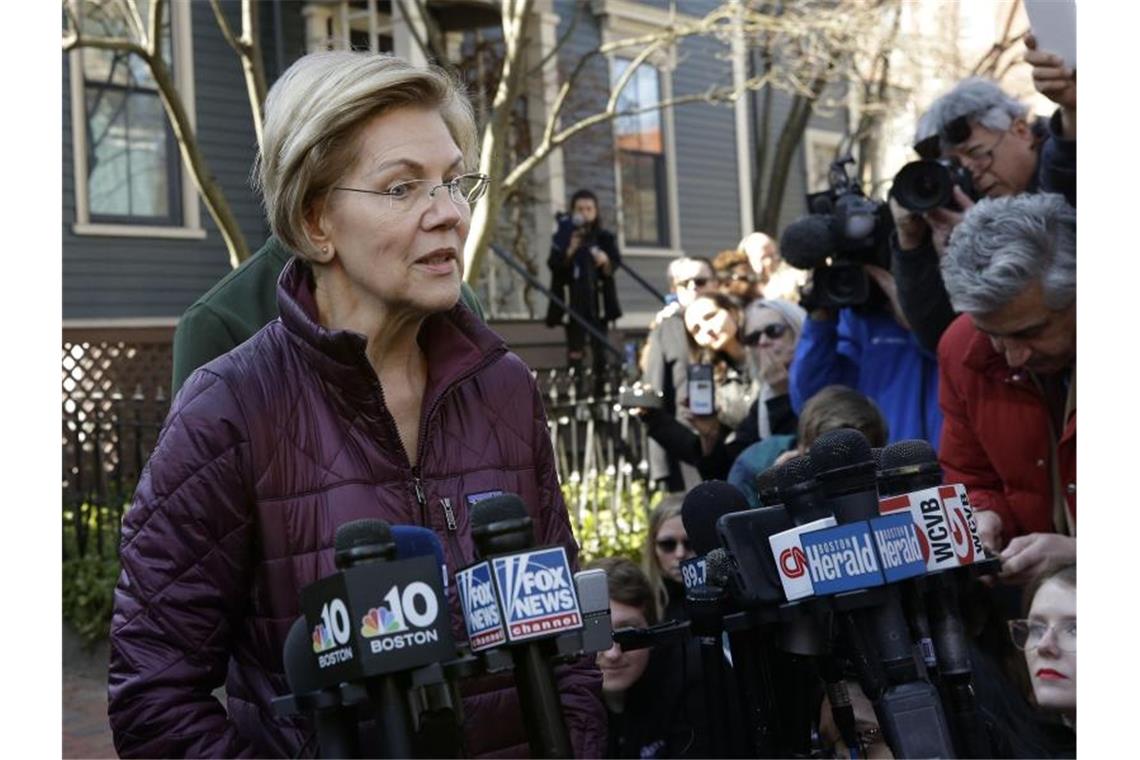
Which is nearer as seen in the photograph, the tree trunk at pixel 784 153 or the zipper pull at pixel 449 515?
the zipper pull at pixel 449 515

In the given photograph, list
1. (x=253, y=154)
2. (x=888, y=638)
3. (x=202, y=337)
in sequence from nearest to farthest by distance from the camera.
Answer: (x=888, y=638) → (x=202, y=337) → (x=253, y=154)

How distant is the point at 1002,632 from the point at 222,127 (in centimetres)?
1227

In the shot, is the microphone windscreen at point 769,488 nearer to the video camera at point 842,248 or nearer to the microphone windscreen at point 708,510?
the microphone windscreen at point 708,510

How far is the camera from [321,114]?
Result: 2393 mm

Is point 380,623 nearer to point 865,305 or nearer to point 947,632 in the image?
point 947,632

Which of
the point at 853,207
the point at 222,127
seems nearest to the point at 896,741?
the point at 853,207

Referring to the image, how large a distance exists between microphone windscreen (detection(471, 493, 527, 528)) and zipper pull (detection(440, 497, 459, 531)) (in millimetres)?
473

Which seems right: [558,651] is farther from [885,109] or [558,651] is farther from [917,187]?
[885,109]

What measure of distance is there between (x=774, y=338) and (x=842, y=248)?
3.47 ft

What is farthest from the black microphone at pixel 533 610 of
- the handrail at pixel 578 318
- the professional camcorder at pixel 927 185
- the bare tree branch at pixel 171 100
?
the handrail at pixel 578 318

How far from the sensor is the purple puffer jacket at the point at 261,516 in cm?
236

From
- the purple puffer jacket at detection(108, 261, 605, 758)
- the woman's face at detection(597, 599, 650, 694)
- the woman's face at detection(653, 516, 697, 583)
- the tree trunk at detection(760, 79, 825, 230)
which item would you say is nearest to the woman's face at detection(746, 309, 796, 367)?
the woman's face at detection(653, 516, 697, 583)

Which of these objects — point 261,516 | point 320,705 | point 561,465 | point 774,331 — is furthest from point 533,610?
point 561,465

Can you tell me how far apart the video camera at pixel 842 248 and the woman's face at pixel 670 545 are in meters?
0.92
